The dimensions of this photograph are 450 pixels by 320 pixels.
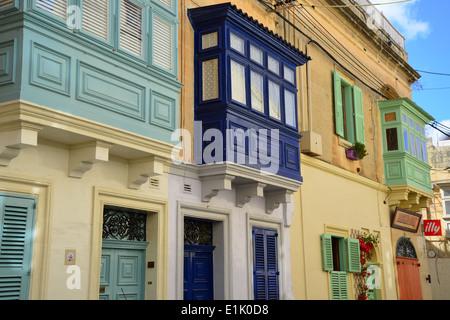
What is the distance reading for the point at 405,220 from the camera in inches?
769

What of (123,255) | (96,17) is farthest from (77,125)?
(123,255)

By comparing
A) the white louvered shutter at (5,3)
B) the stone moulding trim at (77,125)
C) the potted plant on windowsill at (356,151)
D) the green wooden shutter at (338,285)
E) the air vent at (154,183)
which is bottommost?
the green wooden shutter at (338,285)

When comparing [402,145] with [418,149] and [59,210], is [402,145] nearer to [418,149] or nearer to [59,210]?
[418,149]

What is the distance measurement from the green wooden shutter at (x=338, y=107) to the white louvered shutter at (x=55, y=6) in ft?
32.3

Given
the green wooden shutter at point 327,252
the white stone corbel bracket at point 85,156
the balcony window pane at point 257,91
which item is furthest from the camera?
the green wooden shutter at point 327,252

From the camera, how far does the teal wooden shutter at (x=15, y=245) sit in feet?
24.7

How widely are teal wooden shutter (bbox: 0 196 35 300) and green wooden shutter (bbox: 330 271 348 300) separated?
28.6 ft

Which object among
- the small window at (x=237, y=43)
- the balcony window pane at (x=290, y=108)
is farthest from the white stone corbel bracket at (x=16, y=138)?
the balcony window pane at (x=290, y=108)

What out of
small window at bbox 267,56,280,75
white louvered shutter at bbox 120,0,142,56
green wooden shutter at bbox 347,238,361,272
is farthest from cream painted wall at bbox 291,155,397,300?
white louvered shutter at bbox 120,0,142,56

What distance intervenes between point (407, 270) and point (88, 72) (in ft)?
47.8

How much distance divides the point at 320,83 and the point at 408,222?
663 centimetres

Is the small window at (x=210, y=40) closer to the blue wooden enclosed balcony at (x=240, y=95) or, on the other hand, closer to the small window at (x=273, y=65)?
the blue wooden enclosed balcony at (x=240, y=95)

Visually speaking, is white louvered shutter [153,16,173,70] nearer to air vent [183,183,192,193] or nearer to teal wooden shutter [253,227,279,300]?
air vent [183,183,192,193]

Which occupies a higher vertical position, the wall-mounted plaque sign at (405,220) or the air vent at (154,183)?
the wall-mounted plaque sign at (405,220)
